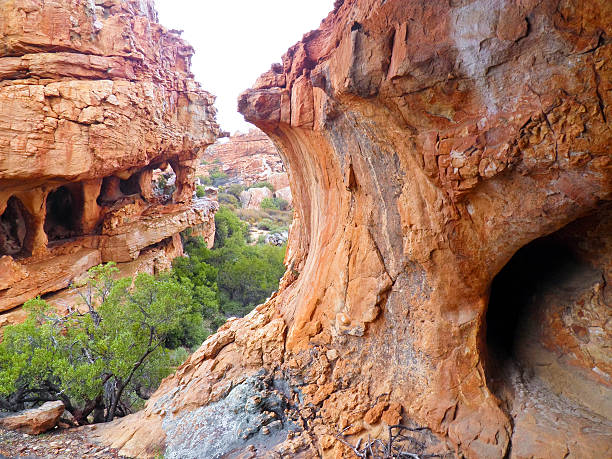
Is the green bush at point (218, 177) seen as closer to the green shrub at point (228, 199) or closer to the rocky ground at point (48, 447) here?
the green shrub at point (228, 199)

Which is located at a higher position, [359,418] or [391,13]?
[391,13]

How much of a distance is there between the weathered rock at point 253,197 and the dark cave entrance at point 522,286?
1265 inches

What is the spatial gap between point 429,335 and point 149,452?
444 centimetres

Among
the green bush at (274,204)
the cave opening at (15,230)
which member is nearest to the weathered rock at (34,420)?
the cave opening at (15,230)

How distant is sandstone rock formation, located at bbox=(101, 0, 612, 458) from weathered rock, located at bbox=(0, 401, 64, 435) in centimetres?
118

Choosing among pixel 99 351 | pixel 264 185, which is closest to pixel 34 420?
pixel 99 351

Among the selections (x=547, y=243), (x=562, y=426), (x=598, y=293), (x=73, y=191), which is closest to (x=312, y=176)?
(x=547, y=243)

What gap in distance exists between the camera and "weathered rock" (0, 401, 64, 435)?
5.82 meters

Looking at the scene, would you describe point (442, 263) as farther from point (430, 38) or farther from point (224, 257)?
point (224, 257)

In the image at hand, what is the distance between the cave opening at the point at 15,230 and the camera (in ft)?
38.8

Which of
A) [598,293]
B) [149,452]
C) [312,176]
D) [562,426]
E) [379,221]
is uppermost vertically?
[312,176]

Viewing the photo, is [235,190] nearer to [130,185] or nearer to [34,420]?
[130,185]

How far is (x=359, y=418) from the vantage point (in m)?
4.38

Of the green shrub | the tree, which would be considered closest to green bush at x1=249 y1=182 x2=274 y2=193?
the green shrub
